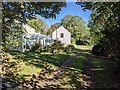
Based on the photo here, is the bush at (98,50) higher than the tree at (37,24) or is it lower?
lower

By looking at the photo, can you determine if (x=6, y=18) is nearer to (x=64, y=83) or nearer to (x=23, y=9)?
(x=23, y=9)

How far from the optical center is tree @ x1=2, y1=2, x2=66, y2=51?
9.23m

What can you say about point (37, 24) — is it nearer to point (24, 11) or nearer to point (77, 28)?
point (24, 11)

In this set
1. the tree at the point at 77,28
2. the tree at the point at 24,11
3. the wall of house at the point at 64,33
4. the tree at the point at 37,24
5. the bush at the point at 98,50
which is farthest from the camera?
the tree at the point at 77,28

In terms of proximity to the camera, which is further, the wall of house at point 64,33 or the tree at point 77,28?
the tree at point 77,28

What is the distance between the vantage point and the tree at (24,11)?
9234 mm

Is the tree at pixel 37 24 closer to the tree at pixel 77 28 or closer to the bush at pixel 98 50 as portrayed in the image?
the tree at pixel 77 28

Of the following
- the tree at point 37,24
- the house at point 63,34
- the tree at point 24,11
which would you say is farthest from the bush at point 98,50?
the house at point 63,34

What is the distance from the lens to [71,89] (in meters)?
11.3

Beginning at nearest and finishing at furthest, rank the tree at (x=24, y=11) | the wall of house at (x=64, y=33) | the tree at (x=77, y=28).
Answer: the tree at (x=24, y=11)
the wall of house at (x=64, y=33)
the tree at (x=77, y=28)

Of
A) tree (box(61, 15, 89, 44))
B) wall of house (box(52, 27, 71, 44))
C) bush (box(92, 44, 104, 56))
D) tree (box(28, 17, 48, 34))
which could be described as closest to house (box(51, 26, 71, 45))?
wall of house (box(52, 27, 71, 44))

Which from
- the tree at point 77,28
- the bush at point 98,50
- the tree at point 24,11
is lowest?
the bush at point 98,50

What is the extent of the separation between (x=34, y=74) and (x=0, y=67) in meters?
2.37

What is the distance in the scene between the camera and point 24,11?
31.7 ft
